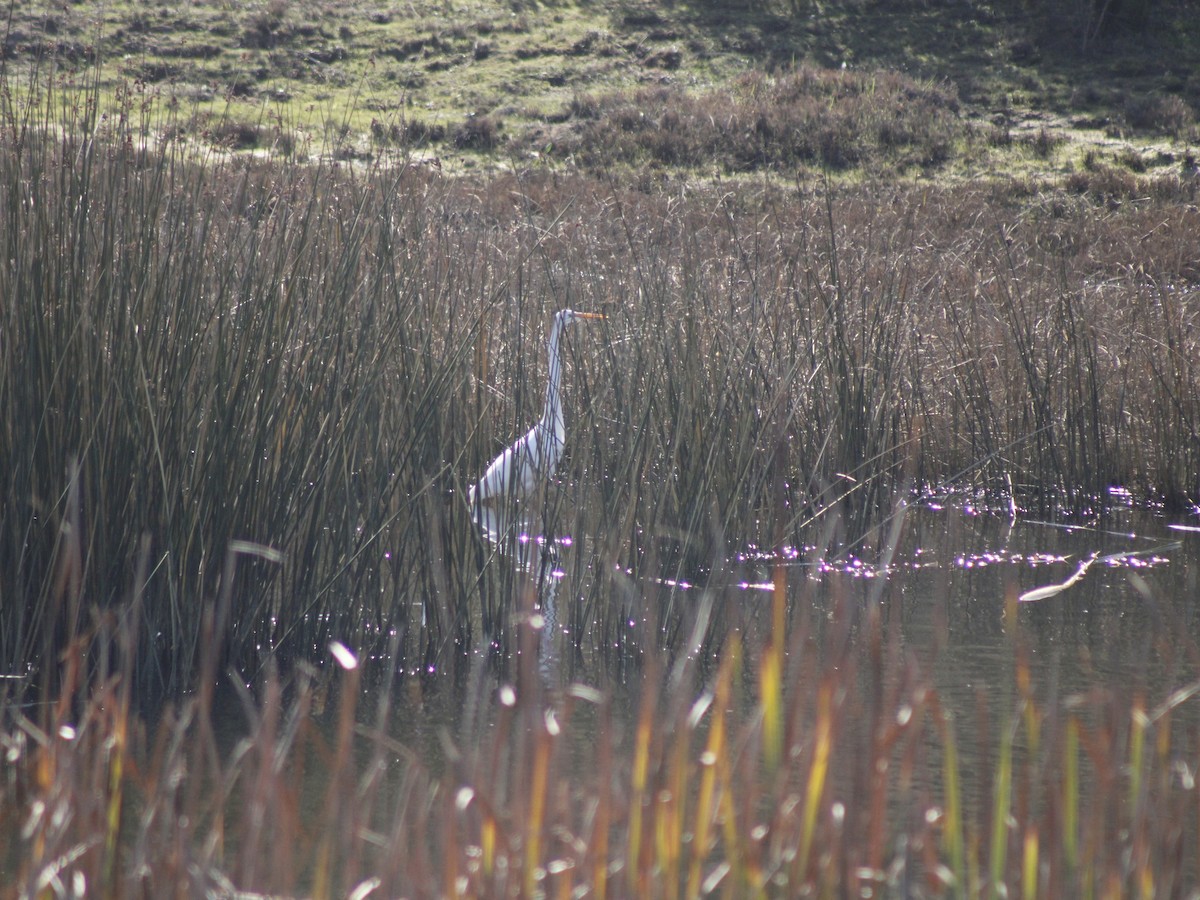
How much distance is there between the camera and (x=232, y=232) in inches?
132

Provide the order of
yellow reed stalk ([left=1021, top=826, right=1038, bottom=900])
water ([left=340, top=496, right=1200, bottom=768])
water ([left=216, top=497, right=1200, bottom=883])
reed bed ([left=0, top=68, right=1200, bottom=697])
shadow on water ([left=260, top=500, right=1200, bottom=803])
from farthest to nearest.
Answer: water ([left=340, top=496, right=1200, bottom=768]) → shadow on water ([left=260, top=500, right=1200, bottom=803]) → water ([left=216, top=497, right=1200, bottom=883]) → reed bed ([left=0, top=68, right=1200, bottom=697]) → yellow reed stalk ([left=1021, top=826, right=1038, bottom=900])

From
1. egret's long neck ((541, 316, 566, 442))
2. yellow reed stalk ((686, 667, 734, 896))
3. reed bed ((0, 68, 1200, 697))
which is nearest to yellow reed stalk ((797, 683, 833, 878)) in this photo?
yellow reed stalk ((686, 667, 734, 896))

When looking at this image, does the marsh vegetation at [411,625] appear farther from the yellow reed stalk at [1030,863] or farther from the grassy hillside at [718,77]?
the grassy hillside at [718,77]

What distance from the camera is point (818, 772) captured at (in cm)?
161

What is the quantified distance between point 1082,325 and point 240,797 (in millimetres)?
4307

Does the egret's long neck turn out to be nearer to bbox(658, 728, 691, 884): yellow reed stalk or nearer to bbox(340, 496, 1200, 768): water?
bbox(340, 496, 1200, 768): water

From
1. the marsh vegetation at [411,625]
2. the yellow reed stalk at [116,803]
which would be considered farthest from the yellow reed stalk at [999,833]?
the yellow reed stalk at [116,803]

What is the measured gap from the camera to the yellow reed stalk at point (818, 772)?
5.16ft

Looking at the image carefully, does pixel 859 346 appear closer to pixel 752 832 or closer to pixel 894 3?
pixel 752 832

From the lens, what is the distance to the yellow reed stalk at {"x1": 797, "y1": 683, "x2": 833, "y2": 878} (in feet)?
5.16

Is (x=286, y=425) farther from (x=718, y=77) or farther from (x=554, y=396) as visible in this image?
(x=718, y=77)

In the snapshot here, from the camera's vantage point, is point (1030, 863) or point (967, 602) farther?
point (967, 602)

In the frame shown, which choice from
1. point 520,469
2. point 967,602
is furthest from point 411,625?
point 967,602

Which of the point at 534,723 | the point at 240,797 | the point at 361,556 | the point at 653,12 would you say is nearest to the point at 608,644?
the point at 361,556
